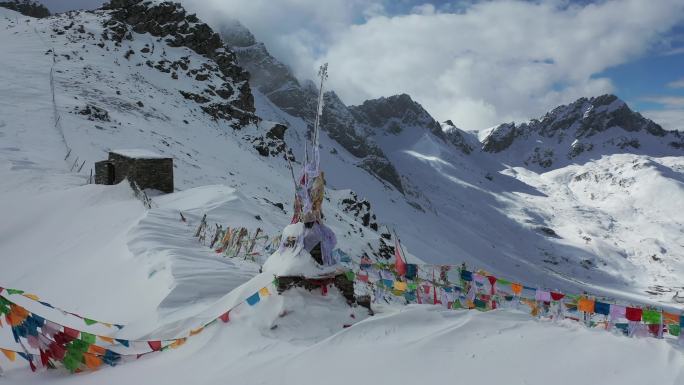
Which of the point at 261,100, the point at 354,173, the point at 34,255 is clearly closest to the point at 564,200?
the point at 354,173

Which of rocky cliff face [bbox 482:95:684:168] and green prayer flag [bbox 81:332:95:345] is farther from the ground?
rocky cliff face [bbox 482:95:684:168]

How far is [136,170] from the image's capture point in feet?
72.1

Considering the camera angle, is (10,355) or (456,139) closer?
(10,355)

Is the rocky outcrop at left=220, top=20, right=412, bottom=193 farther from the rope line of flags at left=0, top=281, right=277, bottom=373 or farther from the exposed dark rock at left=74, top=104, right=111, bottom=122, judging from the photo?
the rope line of flags at left=0, top=281, right=277, bottom=373

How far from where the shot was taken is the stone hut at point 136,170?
2191 cm

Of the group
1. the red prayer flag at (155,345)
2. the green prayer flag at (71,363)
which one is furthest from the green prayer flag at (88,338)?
Answer: the red prayer flag at (155,345)

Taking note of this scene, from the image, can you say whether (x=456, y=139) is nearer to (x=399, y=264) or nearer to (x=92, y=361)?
(x=399, y=264)

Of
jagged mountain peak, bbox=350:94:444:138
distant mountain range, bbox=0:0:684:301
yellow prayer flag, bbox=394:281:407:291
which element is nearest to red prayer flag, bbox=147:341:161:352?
distant mountain range, bbox=0:0:684:301

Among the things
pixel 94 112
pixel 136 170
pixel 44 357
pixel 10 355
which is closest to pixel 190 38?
pixel 94 112

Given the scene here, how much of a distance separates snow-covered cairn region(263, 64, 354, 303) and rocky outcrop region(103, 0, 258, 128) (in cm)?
5248

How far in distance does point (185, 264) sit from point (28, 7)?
11266 cm

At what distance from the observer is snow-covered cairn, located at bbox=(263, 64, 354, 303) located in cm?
680

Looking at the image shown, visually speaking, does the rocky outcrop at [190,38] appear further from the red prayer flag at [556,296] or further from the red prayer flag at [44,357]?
the red prayer flag at [556,296]

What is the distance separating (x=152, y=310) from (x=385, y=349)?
457 centimetres
